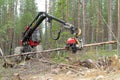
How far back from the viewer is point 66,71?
37.6 feet

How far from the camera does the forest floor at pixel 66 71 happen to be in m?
9.77

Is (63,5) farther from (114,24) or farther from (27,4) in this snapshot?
(114,24)

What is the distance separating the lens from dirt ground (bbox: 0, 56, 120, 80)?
9688 millimetres

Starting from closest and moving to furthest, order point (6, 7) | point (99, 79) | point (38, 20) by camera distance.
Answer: point (99, 79)
point (38, 20)
point (6, 7)

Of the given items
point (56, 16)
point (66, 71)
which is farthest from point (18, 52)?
point (56, 16)

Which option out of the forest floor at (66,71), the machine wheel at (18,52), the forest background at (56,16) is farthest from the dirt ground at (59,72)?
the forest background at (56,16)

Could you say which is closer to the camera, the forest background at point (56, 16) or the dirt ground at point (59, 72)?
the dirt ground at point (59, 72)

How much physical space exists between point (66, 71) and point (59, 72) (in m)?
0.30

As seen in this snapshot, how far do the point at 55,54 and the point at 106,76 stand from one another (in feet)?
32.6

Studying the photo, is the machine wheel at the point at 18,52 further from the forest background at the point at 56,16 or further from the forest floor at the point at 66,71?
the forest background at the point at 56,16

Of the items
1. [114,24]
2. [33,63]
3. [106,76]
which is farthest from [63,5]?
[114,24]

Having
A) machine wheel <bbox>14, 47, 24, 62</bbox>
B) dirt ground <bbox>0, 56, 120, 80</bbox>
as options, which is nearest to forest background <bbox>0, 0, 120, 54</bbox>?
machine wheel <bbox>14, 47, 24, 62</bbox>

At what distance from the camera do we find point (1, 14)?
41125 millimetres

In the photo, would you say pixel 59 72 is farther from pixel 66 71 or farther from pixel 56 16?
pixel 56 16
